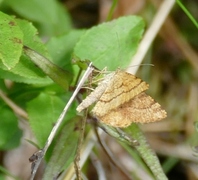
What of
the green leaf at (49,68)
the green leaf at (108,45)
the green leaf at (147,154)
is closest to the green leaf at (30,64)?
the green leaf at (49,68)

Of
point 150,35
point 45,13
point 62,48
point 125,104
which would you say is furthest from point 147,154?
point 45,13

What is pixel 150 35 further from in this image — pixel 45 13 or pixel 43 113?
pixel 43 113

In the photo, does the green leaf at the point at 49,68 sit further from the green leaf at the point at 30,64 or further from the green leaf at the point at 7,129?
the green leaf at the point at 7,129

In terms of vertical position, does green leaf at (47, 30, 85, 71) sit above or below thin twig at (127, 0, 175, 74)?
above

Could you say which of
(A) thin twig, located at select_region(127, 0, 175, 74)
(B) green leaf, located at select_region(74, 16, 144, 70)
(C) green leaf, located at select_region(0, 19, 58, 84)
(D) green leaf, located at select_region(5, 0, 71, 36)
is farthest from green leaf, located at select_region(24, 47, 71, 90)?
(D) green leaf, located at select_region(5, 0, 71, 36)

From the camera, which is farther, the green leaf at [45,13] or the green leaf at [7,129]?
the green leaf at [45,13]

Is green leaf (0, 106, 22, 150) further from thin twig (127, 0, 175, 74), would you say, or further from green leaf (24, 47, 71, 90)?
thin twig (127, 0, 175, 74)
